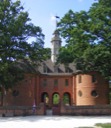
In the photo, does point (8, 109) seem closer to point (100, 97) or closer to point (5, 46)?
point (5, 46)

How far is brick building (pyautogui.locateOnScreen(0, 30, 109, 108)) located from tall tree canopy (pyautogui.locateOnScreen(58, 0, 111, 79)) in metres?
5.93

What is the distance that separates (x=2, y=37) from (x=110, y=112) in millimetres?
18053

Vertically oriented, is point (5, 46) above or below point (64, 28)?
below

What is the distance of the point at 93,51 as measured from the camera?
37.9 m

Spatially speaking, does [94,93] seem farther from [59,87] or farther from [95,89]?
[59,87]

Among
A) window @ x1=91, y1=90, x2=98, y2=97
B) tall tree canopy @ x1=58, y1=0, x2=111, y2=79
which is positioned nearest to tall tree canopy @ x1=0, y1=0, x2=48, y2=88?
tall tree canopy @ x1=58, y1=0, x2=111, y2=79

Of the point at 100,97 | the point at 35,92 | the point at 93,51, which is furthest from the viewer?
the point at 35,92

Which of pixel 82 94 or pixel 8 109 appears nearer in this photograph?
pixel 8 109

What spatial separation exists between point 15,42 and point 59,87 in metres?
23.2

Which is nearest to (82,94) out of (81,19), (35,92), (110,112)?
(35,92)

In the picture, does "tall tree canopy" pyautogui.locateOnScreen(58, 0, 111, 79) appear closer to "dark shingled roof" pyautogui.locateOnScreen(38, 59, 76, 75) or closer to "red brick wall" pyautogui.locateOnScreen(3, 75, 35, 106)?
"red brick wall" pyautogui.locateOnScreen(3, 75, 35, 106)

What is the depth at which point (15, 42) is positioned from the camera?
4147 centimetres

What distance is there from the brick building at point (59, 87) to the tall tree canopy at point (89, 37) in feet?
19.5

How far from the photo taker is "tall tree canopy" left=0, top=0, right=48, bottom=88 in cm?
3950
